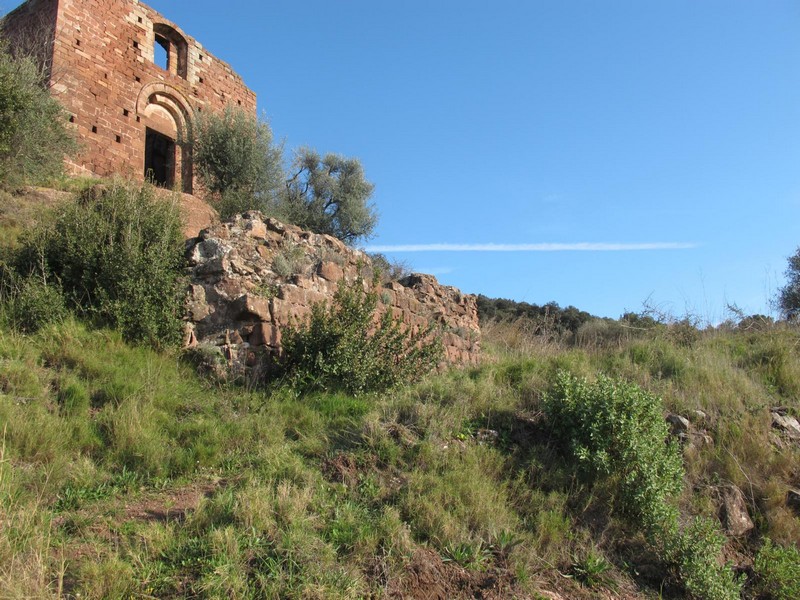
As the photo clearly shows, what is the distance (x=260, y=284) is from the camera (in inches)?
321

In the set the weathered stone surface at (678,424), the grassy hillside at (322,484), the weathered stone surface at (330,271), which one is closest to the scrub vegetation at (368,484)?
the grassy hillside at (322,484)

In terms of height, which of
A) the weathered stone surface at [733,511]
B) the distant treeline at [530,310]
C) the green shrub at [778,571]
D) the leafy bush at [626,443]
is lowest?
the green shrub at [778,571]

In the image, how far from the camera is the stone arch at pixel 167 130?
1802cm

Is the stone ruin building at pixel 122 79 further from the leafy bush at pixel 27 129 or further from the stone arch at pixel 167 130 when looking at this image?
the leafy bush at pixel 27 129

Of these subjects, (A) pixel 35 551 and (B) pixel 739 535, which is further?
(B) pixel 739 535

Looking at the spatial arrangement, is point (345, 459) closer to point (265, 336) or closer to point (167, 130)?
point (265, 336)

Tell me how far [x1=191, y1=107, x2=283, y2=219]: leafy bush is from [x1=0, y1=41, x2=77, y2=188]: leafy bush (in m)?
3.59

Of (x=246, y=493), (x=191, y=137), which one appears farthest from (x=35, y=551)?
(x=191, y=137)

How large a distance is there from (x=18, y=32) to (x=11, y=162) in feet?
23.4

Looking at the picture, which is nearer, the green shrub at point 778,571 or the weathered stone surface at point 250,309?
the green shrub at point 778,571

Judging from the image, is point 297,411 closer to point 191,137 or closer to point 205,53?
point 191,137

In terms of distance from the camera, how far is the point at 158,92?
18531mm

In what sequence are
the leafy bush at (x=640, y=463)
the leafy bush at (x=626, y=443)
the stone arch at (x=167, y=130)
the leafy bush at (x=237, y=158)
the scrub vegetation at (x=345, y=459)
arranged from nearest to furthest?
1. the scrub vegetation at (x=345, y=459)
2. the leafy bush at (x=640, y=463)
3. the leafy bush at (x=626, y=443)
4. the leafy bush at (x=237, y=158)
5. the stone arch at (x=167, y=130)

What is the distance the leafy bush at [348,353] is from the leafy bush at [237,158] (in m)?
9.24
